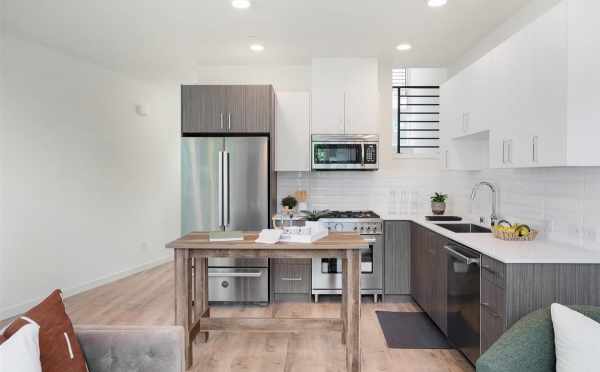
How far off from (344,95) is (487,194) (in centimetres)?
190

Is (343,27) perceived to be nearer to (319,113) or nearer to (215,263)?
(319,113)

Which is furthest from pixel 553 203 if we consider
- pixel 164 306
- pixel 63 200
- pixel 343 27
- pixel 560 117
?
pixel 63 200

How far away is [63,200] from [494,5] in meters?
4.84

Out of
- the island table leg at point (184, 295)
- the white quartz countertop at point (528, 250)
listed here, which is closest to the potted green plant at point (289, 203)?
the island table leg at point (184, 295)

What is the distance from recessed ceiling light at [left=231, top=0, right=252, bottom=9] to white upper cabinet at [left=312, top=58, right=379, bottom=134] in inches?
55.8

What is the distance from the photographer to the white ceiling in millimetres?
3107

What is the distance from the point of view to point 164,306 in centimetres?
402

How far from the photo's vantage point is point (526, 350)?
151cm

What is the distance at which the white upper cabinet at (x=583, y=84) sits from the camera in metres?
1.97

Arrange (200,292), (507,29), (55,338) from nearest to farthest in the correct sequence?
1. (55,338)
2. (200,292)
3. (507,29)

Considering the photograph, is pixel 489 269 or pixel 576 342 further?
pixel 489 269

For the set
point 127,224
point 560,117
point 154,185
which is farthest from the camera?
point 154,185

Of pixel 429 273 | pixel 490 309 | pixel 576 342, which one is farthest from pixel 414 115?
pixel 576 342

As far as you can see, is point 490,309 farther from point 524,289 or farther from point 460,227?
point 460,227
